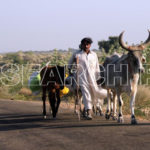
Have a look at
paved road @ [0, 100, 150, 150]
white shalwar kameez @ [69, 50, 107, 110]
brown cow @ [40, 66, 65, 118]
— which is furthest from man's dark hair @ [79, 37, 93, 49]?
paved road @ [0, 100, 150, 150]

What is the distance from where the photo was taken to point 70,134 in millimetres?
10281

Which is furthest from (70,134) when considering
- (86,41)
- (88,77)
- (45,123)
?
(86,41)

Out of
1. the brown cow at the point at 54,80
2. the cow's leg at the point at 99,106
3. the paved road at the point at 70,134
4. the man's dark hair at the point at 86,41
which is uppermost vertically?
the man's dark hair at the point at 86,41

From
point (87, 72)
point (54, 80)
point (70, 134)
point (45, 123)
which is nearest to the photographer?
point (70, 134)

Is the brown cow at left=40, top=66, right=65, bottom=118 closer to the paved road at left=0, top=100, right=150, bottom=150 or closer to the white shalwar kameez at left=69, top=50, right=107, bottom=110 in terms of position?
the paved road at left=0, top=100, right=150, bottom=150

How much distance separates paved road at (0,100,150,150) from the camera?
8820mm

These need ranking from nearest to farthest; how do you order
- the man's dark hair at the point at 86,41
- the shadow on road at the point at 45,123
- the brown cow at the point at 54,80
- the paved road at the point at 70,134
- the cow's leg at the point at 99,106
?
the paved road at the point at 70,134 < the shadow on road at the point at 45,123 < the man's dark hair at the point at 86,41 < the cow's leg at the point at 99,106 < the brown cow at the point at 54,80

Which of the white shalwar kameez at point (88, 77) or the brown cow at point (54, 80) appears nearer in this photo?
the white shalwar kameez at point (88, 77)

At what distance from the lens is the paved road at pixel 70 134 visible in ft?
28.9

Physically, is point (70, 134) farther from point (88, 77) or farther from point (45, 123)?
point (88, 77)

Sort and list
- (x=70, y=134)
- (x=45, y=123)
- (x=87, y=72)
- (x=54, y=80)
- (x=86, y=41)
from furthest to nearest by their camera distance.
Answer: (x=54, y=80) < (x=87, y=72) < (x=86, y=41) < (x=45, y=123) < (x=70, y=134)

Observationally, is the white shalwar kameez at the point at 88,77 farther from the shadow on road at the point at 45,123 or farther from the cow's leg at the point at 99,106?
the shadow on road at the point at 45,123

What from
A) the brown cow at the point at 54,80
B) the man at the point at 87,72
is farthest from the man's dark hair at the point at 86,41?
the brown cow at the point at 54,80

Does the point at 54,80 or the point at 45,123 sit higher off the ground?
the point at 54,80
